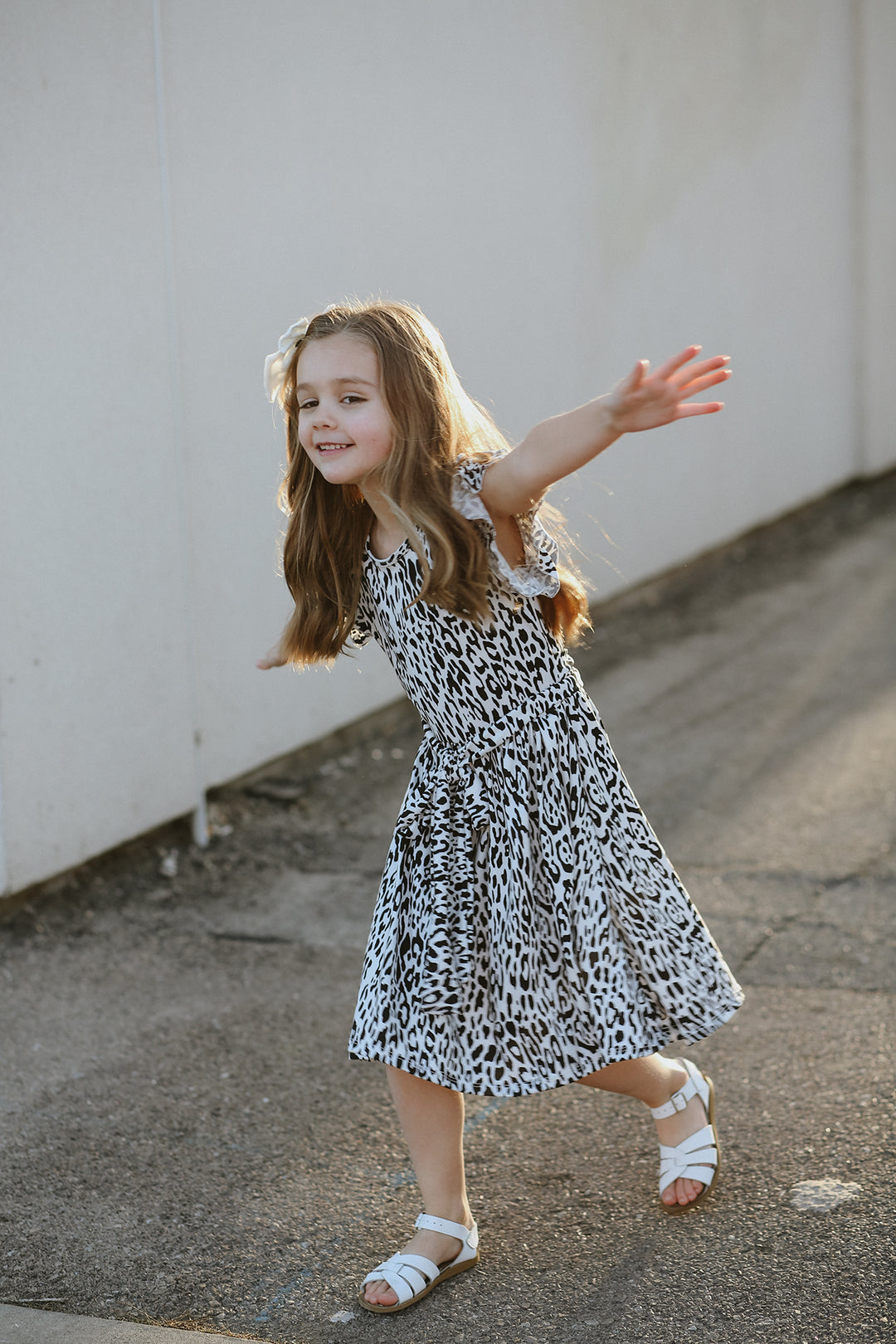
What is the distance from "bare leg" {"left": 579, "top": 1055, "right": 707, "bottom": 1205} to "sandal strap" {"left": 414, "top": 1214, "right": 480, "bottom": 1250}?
341 mm

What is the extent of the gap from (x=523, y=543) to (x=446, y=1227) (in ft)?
4.01

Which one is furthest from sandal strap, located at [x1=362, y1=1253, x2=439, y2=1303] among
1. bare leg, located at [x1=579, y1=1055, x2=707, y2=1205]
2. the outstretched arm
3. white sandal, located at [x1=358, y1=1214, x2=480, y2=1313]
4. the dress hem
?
the outstretched arm

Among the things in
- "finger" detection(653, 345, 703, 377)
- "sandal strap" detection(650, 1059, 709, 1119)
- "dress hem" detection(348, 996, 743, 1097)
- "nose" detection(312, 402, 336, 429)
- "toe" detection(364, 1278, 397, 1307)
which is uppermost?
"finger" detection(653, 345, 703, 377)

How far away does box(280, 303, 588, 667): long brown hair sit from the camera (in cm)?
234

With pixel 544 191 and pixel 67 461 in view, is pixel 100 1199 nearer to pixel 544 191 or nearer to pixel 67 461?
pixel 67 461

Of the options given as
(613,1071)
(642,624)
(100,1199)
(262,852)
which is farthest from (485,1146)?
(642,624)

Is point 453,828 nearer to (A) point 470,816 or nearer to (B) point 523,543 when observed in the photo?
(A) point 470,816

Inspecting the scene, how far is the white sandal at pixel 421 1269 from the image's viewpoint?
240cm

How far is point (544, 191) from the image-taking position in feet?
21.0

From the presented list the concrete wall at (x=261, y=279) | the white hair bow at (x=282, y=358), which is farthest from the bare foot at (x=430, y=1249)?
the concrete wall at (x=261, y=279)

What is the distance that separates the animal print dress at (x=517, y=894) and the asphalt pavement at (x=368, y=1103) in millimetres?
416

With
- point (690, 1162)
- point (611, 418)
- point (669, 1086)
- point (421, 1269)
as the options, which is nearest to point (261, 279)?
point (611, 418)

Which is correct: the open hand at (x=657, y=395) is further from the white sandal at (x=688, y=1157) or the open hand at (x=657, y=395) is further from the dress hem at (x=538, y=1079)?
the white sandal at (x=688, y=1157)

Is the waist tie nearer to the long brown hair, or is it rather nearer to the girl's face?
the long brown hair
